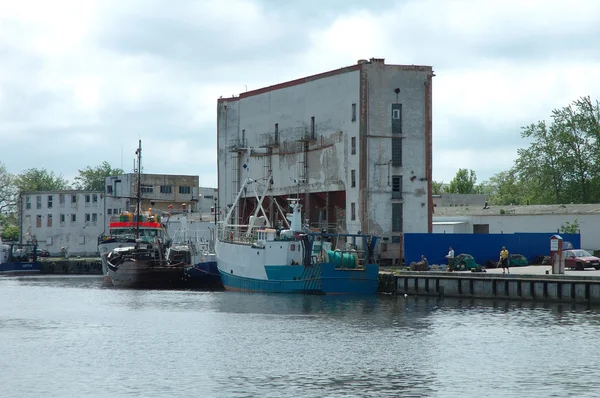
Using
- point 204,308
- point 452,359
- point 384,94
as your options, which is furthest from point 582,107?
point 452,359

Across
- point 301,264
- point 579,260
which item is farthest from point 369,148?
point 579,260

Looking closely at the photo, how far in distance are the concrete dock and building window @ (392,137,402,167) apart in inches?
565

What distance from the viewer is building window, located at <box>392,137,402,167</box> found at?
82.8 metres

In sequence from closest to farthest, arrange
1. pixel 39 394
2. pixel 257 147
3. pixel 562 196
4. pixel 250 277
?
1. pixel 39 394
2. pixel 250 277
3. pixel 257 147
4. pixel 562 196

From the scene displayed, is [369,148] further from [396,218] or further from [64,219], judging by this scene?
[64,219]

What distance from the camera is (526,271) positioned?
218 ft

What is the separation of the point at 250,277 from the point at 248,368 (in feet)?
113

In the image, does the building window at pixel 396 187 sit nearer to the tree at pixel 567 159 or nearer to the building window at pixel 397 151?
the building window at pixel 397 151

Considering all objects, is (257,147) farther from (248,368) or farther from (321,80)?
(248,368)

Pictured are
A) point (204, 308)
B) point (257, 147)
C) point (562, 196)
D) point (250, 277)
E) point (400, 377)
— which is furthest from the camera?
point (562, 196)

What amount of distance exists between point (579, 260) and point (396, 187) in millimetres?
20147

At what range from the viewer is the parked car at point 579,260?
66.4m

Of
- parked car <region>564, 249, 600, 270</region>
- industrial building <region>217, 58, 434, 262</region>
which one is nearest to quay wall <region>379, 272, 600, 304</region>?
parked car <region>564, 249, 600, 270</region>

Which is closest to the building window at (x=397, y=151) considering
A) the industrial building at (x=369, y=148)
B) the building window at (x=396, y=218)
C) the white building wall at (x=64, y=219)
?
the industrial building at (x=369, y=148)
